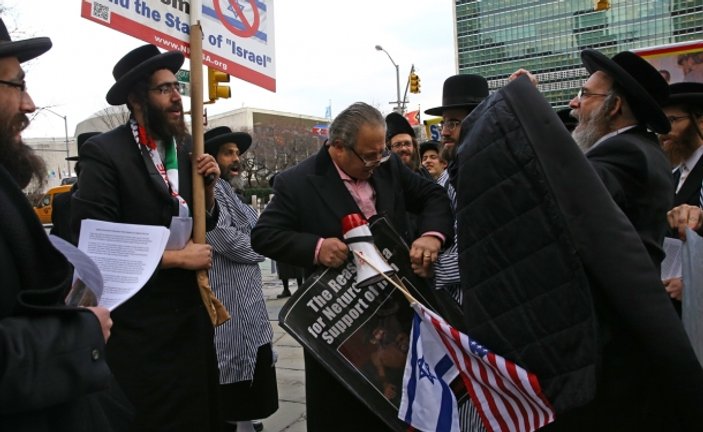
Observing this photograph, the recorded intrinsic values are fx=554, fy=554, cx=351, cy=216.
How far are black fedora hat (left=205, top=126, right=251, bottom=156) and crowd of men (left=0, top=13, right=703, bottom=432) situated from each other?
54 cm

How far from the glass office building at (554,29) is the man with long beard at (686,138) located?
67.8 metres

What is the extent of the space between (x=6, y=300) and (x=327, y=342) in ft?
4.38

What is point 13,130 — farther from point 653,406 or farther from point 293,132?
point 293,132

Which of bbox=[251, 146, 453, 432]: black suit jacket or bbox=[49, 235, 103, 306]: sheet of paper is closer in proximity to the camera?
bbox=[49, 235, 103, 306]: sheet of paper

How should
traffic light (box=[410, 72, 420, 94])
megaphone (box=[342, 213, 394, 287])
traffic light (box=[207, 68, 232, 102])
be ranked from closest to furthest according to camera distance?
megaphone (box=[342, 213, 394, 287]) < traffic light (box=[207, 68, 232, 102]) < traffic light (box=[410, 72, 420, 94])

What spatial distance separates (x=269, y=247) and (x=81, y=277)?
106cm

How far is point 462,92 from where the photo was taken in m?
3.51

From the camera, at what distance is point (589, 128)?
224 cm

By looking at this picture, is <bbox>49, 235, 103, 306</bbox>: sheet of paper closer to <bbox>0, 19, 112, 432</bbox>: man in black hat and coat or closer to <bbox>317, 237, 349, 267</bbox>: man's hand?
<bbox>0, 19, 112, 432</bbox>: man in black hat and coat

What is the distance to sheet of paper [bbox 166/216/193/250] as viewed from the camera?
258 centimetres

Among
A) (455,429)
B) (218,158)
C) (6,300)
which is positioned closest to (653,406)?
(455,429)

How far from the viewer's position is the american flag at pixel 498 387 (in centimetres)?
163

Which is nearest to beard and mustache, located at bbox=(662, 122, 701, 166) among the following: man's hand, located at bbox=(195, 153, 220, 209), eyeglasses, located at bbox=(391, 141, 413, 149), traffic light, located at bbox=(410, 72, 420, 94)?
eyeglasses, located at bbox=(391, 141, 413, 149)

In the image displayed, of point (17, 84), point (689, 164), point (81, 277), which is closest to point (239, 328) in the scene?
point (81, 277)
